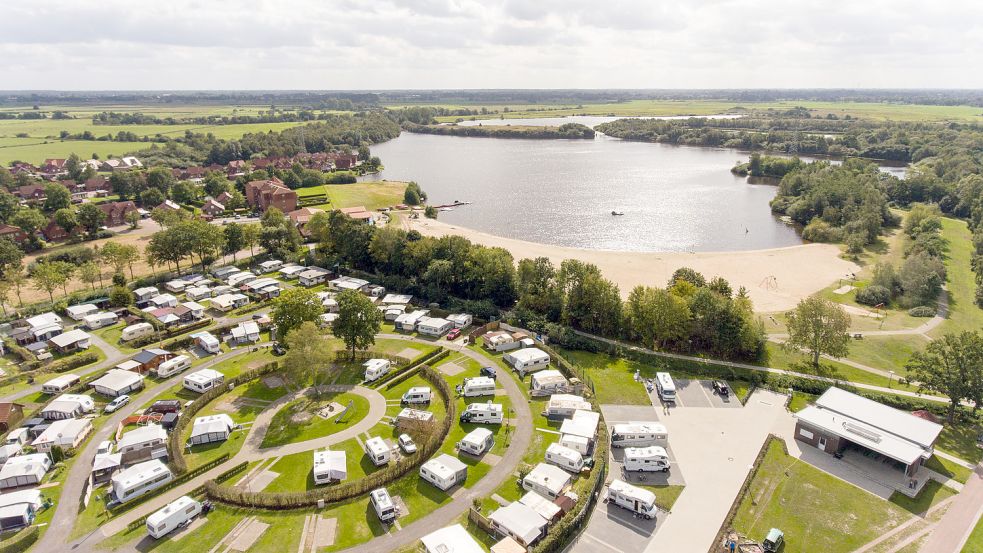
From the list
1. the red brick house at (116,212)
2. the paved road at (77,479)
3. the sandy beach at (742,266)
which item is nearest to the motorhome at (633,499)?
the paved road at (77,479)

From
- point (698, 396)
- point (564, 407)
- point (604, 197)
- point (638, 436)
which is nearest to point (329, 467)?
point (564, 407)

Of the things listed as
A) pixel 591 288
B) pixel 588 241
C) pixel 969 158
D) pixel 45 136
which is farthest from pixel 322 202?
pixel 969 158

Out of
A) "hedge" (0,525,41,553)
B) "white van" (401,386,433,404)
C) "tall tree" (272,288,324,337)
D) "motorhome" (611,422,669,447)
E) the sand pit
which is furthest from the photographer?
"tall tree" (272,288,324,337)

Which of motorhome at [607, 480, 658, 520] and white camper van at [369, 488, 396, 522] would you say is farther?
motorhome at [607, 480, 658, 520]

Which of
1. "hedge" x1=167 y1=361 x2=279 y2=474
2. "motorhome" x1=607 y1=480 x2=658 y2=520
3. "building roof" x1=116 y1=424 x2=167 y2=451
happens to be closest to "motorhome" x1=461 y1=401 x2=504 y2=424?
"motorhome" x1=607 y1=480 x2=658 y2=520

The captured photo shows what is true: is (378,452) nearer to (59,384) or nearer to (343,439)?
(343,439)

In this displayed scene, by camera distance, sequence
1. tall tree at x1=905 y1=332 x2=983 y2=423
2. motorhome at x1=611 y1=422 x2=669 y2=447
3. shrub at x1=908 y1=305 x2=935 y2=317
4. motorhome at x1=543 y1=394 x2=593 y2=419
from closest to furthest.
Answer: motorhome at x1=611 y1=422 x2=669 y2=447, tall tree at x1=905 y1=332 x2=983 y2=423, motorhome at x1=543 y1=394 x2=593 y2=419, shrub at x1=908 y1=305 x2=935 y2=317

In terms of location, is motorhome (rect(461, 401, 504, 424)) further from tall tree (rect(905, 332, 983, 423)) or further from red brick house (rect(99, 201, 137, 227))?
red brick house (rect(99, 201, 137, 227))

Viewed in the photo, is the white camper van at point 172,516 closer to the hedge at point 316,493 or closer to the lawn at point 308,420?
the hedge at point 316,493
